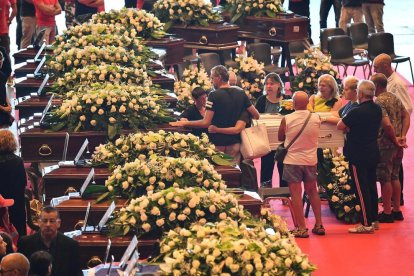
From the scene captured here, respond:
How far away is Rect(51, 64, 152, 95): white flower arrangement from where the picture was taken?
10.7 meters

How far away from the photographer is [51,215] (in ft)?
23.9

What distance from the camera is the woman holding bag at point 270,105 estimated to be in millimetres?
11633

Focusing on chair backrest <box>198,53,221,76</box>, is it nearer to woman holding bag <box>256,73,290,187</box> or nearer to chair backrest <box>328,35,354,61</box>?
chair backrest <box>328,35,354,61</box>

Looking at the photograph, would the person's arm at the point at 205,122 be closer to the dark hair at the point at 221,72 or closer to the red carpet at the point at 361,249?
the dark hair at the point at 221,72

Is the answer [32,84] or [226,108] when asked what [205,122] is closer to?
[226,108]

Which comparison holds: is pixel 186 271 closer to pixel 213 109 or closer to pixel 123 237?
pixel 123 237

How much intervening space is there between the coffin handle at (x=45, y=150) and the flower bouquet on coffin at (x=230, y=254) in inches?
136

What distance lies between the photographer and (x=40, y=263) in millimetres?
6699

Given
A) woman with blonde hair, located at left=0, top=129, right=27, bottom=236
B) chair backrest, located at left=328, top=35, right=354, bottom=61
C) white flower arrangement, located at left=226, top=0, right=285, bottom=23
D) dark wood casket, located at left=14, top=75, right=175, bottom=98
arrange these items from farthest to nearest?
chair backrest, located at left=328, top=35, right=354, bottom=61 < white flower arrangement, located at left=226, top=0, right=285, bottom=23 < dark wood casket, located at left=14, top=75, right=175, bottom=98 < woman with blonde hair, located at left=0, top=129, right=27, bottom=236

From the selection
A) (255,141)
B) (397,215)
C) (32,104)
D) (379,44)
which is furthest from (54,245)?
(379,44)

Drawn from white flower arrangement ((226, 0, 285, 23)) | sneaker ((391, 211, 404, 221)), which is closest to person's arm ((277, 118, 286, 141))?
sneaker ((391, 211, 404, 221))

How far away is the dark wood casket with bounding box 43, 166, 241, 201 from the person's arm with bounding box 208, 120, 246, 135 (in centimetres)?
230

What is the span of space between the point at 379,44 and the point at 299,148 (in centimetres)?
670

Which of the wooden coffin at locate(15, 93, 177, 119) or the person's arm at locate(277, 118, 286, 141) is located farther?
the wooden coffin at locate(15, 93, 177, 119)
